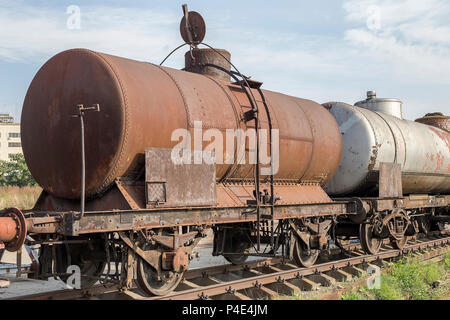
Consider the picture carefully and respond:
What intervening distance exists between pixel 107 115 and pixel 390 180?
26.2 ft

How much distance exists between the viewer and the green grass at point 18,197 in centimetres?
2197

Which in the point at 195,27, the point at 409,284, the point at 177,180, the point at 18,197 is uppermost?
the point at 195,27

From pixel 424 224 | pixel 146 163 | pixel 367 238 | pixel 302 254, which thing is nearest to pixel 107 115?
pixel 146 163

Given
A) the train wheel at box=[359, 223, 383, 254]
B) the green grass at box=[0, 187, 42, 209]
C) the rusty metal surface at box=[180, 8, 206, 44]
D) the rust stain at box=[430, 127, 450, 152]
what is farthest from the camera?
the green grass at box=[0, 187, 42, 209]

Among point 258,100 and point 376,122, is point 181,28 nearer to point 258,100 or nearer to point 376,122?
point 258,100

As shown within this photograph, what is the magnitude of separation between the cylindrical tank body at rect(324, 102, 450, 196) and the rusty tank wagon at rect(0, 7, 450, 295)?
270cm

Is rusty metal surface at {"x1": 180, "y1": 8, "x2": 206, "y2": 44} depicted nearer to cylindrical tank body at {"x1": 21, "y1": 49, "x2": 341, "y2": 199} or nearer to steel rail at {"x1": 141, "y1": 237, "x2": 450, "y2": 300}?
cylindrical tank body at {"x1": 21, "y1": 49, "x2": 341, "y2": 199}

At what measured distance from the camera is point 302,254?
32.6ft

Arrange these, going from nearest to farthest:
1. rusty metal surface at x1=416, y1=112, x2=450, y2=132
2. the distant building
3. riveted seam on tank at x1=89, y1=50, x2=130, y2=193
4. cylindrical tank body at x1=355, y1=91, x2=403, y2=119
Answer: riveted seam on tank at x1=89, y1=50, x2=130, y2=193, cylindrical tank body at x1=355, y1=91, x2=403, y2=119, rusty metal surface at x1=416, y1=112, x2=450, y2=132, the distant building

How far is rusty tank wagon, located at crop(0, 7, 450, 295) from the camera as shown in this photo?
21.3 ft

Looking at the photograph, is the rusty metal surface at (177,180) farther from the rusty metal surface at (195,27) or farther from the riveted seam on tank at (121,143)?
the rusty metal surface at (195,27)

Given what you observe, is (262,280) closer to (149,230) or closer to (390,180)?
(149,230)

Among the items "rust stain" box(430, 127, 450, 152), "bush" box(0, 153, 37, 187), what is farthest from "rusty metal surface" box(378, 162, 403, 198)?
"bush" box(0, 153, 37, 187)
